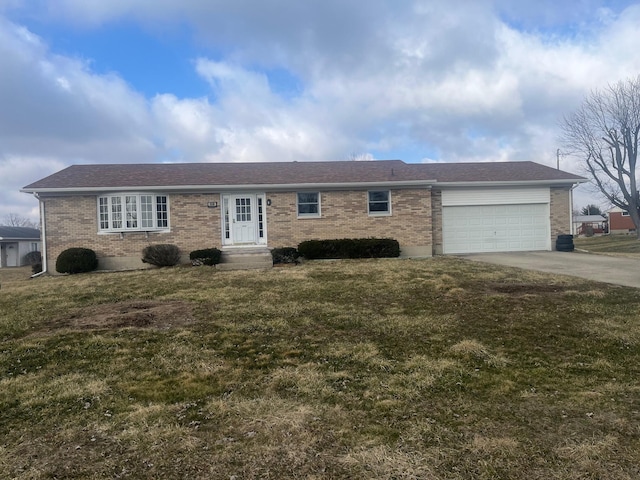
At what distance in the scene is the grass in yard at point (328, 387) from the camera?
2.95m

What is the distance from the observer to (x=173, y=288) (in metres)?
10.4

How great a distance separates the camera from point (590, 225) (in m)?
56.7

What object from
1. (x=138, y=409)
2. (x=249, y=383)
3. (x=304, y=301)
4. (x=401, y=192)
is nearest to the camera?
(x=138, y=409)

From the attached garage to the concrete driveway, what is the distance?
1622mm

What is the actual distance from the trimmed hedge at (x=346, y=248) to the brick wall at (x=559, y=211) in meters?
7.84

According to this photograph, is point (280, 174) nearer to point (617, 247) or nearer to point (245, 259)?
point (245, 259)

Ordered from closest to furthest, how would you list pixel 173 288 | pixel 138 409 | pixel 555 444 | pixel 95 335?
pixel 555 444, pixel 138 409, pixel 95 335, pixel 173 288

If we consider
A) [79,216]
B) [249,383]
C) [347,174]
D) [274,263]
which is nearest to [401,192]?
[347,174]

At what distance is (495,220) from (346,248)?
7186 millimetres

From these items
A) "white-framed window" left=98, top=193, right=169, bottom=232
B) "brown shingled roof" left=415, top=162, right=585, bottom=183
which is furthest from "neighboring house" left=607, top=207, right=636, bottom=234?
"white-framed window" left=98, top=193, right=169, bottom=232

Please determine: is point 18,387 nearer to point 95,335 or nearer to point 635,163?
point 95,335

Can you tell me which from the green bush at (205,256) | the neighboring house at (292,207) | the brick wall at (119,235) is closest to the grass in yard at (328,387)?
the green bush at (205,256)

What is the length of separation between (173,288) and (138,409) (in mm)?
6861

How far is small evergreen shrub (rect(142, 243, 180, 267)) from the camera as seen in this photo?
1491 centimetres
